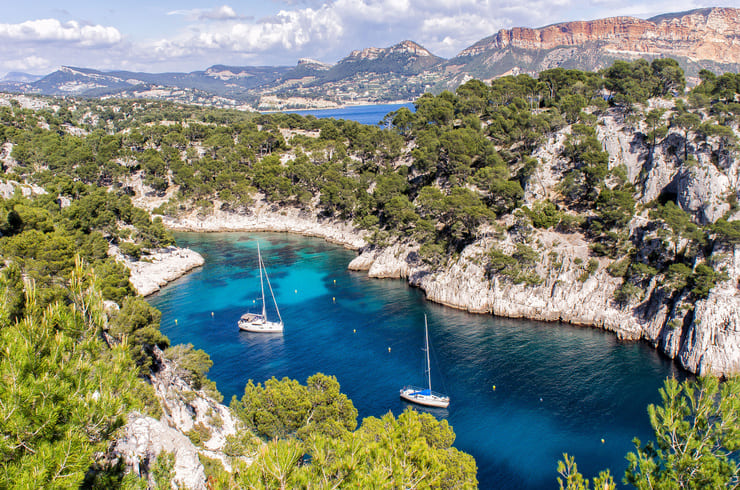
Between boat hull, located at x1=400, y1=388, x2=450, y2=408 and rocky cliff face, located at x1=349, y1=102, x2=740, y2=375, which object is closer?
boat hull, located at x1=400, y1=388, x2=450, y2=408

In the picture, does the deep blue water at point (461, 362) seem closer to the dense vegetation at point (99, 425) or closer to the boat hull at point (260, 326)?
the boat hull at point (260, 326)

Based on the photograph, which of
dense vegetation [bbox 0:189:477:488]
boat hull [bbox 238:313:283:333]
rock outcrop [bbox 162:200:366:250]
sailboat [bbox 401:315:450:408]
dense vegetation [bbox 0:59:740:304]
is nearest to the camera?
dense vegetation [bbox 0:189:477:488]

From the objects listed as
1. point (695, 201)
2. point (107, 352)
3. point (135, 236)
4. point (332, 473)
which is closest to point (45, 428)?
point (107, 352)

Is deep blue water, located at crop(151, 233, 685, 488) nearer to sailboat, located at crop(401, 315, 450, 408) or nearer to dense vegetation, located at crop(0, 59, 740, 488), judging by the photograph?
sailboat, located at crop(401, 315, 450, 408)

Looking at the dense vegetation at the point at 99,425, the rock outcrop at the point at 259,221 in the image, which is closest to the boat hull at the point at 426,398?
the dense vegetation at the point at 99,425

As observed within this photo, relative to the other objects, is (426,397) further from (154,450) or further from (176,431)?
(154,450)

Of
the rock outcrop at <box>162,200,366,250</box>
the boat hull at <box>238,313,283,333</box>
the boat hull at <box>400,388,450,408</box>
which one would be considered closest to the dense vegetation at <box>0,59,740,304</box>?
the rock outcrop at <box>162,200,366,250</box>
